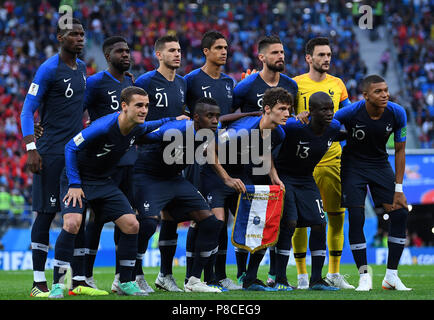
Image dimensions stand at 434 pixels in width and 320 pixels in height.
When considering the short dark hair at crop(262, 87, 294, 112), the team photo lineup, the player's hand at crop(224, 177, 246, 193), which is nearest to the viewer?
the team photo lineup

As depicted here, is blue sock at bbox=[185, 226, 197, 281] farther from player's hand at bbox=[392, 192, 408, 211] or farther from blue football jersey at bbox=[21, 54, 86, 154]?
player's hand at bbox=[392, 192, 408, 211]

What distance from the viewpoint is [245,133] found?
8172mm

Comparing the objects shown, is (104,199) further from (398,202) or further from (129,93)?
(398,202)

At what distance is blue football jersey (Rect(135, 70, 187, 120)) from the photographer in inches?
330

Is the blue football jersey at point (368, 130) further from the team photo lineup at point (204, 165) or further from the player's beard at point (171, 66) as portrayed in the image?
the player's beard at point (171, 66)

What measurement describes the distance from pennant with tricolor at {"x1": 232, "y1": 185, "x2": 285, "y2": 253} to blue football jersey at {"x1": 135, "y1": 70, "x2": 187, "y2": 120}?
126 centimetres

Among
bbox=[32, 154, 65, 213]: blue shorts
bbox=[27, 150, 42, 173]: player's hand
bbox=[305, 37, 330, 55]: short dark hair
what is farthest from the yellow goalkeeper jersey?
bbox=[27, 150, 42, 173]: player's hand

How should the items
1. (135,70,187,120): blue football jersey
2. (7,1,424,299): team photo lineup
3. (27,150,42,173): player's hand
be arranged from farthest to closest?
(135,70,187,120): blue football jersey
(7,1,424,299): team photo lineup
(27,150,42,173): player's hand

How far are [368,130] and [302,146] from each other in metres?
0.78

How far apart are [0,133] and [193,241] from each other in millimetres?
16283

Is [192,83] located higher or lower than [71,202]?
higher

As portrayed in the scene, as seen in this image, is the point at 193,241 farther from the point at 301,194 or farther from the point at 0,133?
the point at 0,133
